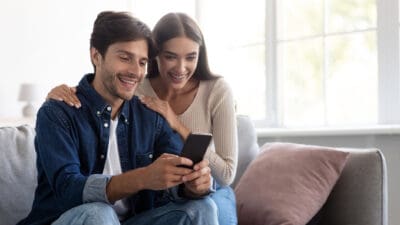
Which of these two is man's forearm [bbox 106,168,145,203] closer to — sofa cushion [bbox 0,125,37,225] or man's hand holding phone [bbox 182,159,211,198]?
man's hand holding phone [bbox 182,159,211,198]

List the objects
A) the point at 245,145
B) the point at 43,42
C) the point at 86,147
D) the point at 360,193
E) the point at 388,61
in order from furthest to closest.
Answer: the point at 43,42
the point at 388,61
the point at 245,145
the point at 360,193
the point at 86,147

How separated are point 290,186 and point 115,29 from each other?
0.80 metres

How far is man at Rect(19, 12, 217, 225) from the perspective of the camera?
1.32 meters

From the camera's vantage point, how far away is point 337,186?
6.15ft

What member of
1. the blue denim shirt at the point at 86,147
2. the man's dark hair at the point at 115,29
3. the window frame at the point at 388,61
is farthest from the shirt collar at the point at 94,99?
the window frame at the point at 388,61

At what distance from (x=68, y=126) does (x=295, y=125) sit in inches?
68.9

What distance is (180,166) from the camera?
133cm

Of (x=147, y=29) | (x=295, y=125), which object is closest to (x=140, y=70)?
(x=147, y=29)

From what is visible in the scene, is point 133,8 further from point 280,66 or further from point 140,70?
point 140,70

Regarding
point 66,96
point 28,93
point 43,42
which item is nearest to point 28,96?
point 28,93

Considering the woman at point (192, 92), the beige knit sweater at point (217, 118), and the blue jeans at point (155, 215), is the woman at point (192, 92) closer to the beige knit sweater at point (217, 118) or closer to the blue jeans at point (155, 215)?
the beige knit sweater at point (217, 118)

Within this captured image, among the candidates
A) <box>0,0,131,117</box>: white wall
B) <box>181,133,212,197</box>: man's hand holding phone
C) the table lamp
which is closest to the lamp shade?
the table lamp

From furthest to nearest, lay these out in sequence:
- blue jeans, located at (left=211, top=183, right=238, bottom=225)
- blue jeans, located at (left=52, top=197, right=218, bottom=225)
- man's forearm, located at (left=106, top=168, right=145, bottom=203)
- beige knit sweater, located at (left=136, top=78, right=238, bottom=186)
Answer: beige knit sweater, located at (left=136, top=78, right=238, bottom=186)
blue jeans, located at (left=211, top=183, right=238, bottom=225)
man's forearm, located at (left=106, top=168, right=145, bottom=203)
blue jeans, located at (left=52, top=197, right=218, bottom=225)

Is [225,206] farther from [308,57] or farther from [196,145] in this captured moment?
[308,57]
